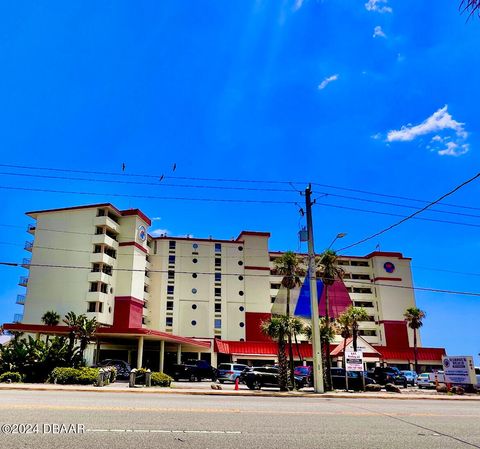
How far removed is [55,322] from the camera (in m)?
53.9

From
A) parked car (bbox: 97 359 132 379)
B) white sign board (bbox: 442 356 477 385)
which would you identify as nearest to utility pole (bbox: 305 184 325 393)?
white sign board (bbox: 442 356 477 385)

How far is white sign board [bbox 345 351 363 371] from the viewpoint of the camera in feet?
90.6

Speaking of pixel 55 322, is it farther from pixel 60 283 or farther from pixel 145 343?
pixel 145 343

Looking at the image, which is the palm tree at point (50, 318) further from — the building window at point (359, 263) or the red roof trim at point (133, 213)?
the building window at point (359, 263)

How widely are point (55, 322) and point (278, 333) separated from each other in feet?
116

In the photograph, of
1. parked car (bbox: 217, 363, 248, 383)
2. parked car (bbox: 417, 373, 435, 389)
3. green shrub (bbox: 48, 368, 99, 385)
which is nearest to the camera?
green shrub (bbox: 48, 368, 99, 385)

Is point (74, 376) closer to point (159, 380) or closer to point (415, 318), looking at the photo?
point (159, 380)

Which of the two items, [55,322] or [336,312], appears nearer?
[55,322]

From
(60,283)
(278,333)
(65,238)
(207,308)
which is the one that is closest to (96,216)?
(65,238)

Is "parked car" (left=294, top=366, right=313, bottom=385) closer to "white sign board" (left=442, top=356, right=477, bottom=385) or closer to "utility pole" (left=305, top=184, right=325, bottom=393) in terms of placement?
"white sign board" (left=442, top=356, right=477, bottom=385)

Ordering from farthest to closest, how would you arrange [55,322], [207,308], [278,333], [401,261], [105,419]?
[401,261] < [207,308] < [55,322] < [278,333] < [105,419]

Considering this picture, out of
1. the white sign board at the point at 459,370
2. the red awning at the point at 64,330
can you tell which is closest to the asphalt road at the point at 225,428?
the white sign board at the point at 459,370

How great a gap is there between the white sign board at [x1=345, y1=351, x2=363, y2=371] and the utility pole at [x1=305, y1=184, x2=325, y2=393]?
9.86ft

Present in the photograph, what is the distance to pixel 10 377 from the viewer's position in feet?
90.2
